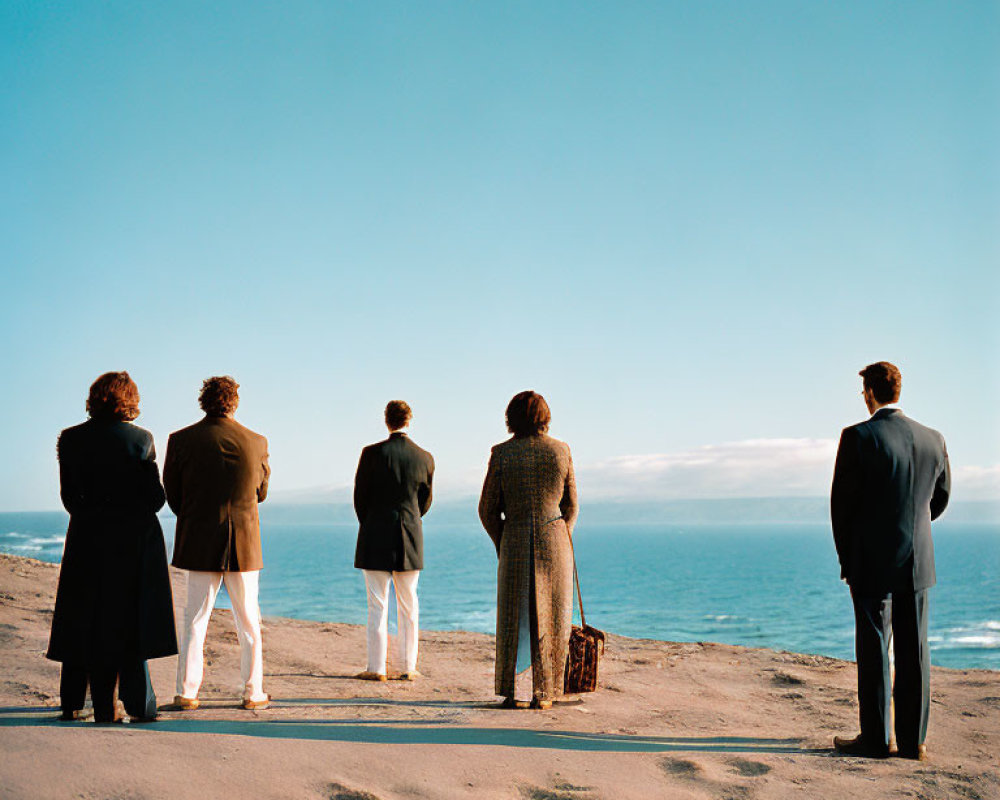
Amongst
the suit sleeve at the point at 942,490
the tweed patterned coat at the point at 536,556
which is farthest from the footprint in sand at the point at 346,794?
the suit sleeve at the point at 942,490

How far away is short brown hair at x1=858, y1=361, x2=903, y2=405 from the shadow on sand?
216 cm

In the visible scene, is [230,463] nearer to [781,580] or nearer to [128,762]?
[128,762]

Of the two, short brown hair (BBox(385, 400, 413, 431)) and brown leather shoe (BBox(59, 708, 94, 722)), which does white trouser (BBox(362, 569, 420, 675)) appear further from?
brown leather shoe (BBox(59, 708, 94, 722))

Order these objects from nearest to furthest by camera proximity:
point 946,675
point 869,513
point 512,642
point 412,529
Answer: point 869,513 → point 512,642 → point 412,529 → point 946,675

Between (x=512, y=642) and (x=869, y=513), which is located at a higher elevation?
(x=869, y=513)

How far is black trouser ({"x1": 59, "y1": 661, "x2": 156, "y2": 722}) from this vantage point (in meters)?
5.30

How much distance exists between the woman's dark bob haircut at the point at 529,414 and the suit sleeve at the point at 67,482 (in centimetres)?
293

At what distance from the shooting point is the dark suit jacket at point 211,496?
5.72 metres

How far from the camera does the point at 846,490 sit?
5.16 m

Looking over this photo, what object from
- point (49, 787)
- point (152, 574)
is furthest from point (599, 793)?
point (152, 574)

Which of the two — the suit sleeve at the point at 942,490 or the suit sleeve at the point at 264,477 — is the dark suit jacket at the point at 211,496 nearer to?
the suit sleeve at the point at 264,477

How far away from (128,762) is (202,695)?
2.24 meters

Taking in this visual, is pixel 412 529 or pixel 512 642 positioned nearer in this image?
pixel 512 642

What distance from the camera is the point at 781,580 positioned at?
84.6 metres
